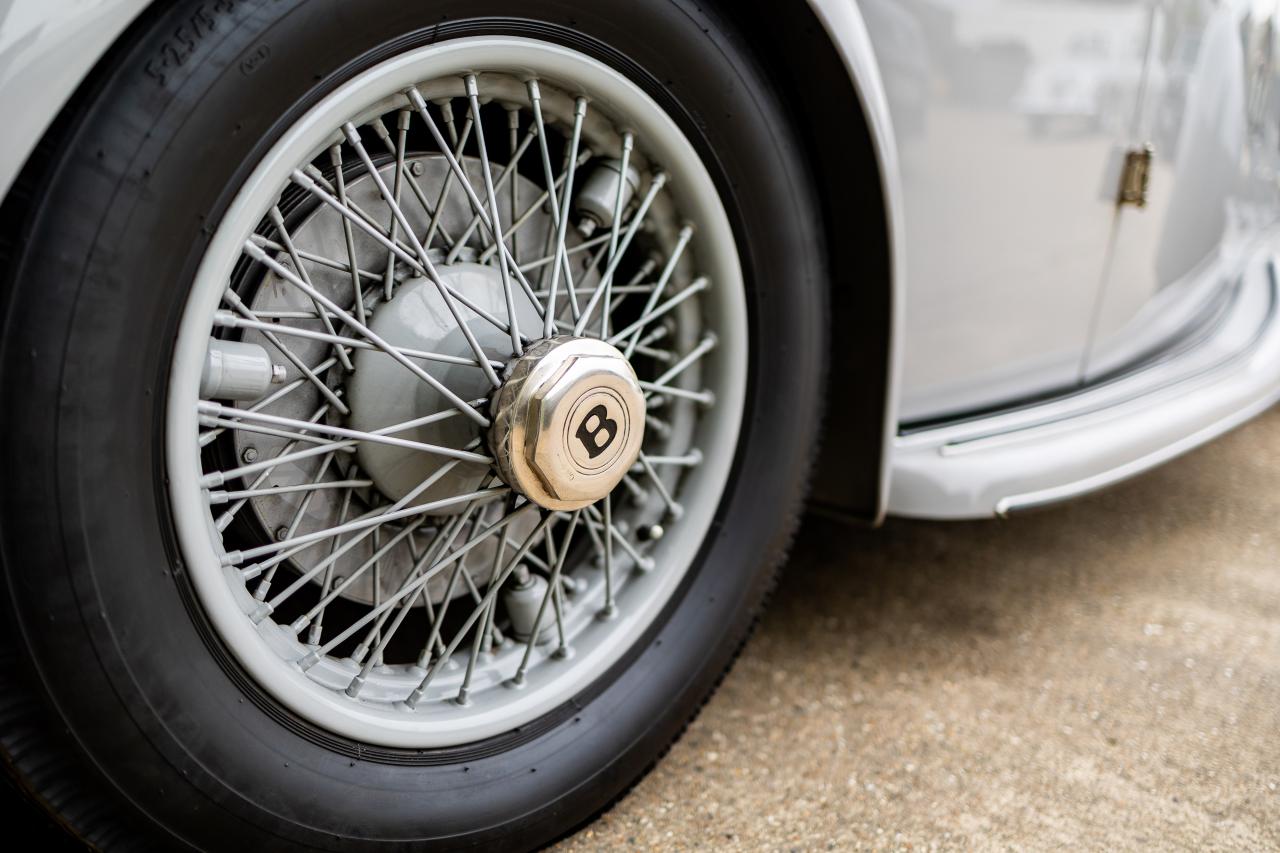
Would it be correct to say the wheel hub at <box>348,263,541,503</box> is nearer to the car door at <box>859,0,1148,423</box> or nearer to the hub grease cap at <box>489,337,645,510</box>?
the hub grease cap at <box>489,337,645,510</box>

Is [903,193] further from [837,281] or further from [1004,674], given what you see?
[1004,674]

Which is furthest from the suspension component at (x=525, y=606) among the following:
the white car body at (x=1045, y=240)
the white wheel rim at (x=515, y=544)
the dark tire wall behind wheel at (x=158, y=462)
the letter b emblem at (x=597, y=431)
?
the white car body at (x=1045, y=240)

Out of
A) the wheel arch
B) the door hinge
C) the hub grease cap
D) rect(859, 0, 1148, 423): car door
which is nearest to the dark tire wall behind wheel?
the wheel arch

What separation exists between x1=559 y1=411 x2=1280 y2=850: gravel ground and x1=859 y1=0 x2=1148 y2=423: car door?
41 cm

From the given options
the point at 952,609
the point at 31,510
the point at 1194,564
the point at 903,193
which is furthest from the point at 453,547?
the point at 1194,564

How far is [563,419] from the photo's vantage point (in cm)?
105

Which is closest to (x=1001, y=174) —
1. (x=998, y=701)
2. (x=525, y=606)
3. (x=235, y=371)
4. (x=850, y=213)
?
(x=850, y=213)

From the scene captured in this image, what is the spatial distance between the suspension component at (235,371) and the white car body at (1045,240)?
0.71 meters

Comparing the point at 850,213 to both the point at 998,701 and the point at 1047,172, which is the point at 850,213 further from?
the point at 998,701

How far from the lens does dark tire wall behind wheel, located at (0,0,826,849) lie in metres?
0.79

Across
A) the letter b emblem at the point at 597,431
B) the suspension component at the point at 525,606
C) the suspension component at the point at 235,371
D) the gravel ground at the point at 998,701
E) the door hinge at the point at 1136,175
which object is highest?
the suspension component at the point at 235,371

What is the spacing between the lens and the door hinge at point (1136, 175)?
1.73m

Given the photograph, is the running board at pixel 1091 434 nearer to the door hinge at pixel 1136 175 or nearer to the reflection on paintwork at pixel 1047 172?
the reflection on paintwork at pixel 1047 172

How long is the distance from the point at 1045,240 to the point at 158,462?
132 centimetres
